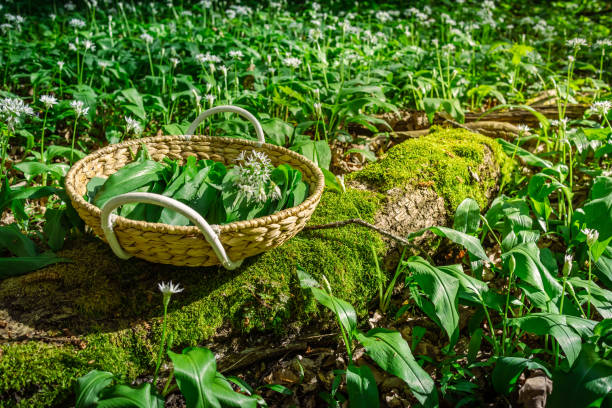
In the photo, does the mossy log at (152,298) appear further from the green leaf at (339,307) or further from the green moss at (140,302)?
the green leaf at (339,307)

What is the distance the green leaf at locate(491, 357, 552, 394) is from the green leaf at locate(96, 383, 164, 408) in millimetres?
1246

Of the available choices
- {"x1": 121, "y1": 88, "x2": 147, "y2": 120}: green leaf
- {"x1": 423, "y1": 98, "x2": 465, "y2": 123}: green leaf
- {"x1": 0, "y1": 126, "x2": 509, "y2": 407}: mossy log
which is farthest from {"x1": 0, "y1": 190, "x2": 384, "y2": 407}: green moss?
{"x1": 423, "y1": 98, "x2": 465, "y2": 123}: green leaf

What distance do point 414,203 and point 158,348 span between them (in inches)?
60.6

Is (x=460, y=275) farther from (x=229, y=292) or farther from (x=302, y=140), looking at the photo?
(x=302, y=140)

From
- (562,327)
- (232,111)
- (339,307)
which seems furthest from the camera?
(232,111)

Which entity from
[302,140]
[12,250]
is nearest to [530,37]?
[302,140]

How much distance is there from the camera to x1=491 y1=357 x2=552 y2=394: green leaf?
1.70 metres

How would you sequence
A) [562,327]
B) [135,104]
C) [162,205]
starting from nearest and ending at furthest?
[162,205], [562,327], [135,104]

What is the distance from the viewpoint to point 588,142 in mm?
3105

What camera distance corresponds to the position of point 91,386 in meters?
1.52

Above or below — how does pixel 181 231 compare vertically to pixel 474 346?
above

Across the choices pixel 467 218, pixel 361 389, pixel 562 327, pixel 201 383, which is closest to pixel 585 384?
pixel 562 327

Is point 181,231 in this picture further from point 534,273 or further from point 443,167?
point 443,167

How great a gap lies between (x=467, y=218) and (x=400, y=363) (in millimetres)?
1048
